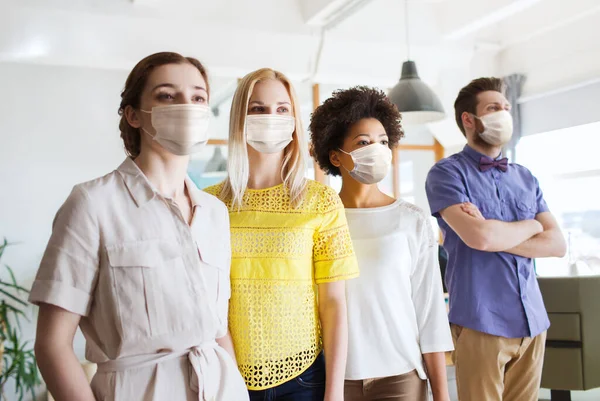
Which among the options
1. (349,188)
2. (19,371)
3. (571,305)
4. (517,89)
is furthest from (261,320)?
(517,89)

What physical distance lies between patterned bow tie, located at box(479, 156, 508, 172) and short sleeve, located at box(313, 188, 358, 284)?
900mm

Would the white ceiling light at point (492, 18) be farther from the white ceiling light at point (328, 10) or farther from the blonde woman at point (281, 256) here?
the blonde woman at point (281, 256)

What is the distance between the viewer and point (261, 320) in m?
1.53

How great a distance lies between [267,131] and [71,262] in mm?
674

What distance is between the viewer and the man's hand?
217 centimetres

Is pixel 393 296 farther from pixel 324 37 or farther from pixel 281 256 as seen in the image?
pixel 324 37

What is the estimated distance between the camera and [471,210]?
219cm

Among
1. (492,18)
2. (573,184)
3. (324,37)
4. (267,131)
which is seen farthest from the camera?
(573,184)

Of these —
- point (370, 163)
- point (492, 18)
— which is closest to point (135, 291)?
point (370, 163)

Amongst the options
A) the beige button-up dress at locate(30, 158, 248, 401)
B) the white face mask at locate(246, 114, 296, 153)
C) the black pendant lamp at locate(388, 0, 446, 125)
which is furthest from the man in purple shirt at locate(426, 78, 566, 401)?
the black pendant lamp at locate(388, 0, 446, 125)

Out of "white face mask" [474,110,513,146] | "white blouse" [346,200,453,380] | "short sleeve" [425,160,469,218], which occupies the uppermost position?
"white face mask" [474,110,513,146]

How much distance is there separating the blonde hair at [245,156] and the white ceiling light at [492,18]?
4734mm

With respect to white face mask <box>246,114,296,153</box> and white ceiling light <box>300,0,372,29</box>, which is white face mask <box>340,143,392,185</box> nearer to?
white face mask <box>246,114,296,153</box>

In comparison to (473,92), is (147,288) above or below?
below
